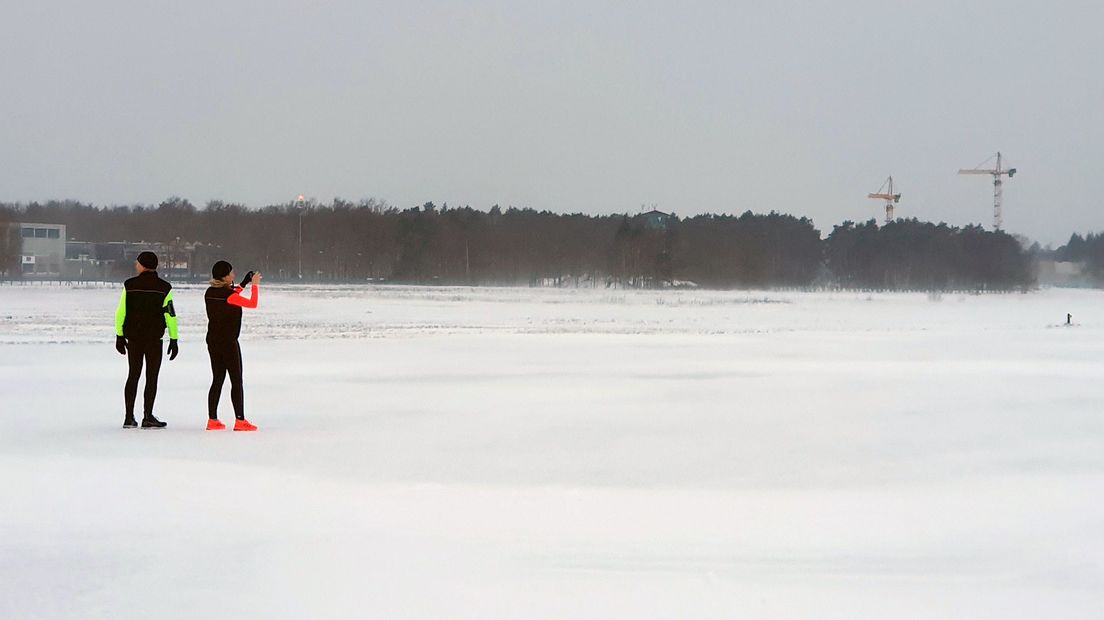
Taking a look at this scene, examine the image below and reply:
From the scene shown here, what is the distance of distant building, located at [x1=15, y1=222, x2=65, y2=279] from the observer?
355ft

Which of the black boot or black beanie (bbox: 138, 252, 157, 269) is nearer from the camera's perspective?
black beanie (bbox: 138, 252, 157, 269)

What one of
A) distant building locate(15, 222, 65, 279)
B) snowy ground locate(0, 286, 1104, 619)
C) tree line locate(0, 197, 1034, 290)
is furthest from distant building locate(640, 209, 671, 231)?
snowy ground locate(0, 286, 1104, 619)

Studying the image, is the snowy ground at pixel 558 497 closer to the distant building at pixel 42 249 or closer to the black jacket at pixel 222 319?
the black jacket at pixel 222 319

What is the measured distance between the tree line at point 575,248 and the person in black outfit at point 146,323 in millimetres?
111571

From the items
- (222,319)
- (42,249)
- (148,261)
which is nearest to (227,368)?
(222,319)

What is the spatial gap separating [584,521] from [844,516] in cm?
176

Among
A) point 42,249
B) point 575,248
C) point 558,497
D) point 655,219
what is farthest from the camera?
point 575,248

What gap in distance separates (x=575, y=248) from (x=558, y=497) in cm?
14635

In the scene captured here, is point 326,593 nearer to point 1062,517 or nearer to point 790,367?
point 1062,517

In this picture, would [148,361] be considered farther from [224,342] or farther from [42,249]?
[42,249]

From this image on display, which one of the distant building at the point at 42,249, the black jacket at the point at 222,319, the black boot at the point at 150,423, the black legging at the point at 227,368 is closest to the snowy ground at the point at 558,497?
the black boot at the point at 150,423

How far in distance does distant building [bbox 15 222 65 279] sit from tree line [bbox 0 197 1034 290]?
13.0 metres

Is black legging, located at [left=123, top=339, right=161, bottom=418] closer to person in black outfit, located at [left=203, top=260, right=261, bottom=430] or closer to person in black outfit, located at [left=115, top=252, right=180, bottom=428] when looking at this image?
person in black outfit, located at [left=115, top=252, right=180, bottom=428]

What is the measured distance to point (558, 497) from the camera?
24.4ft
